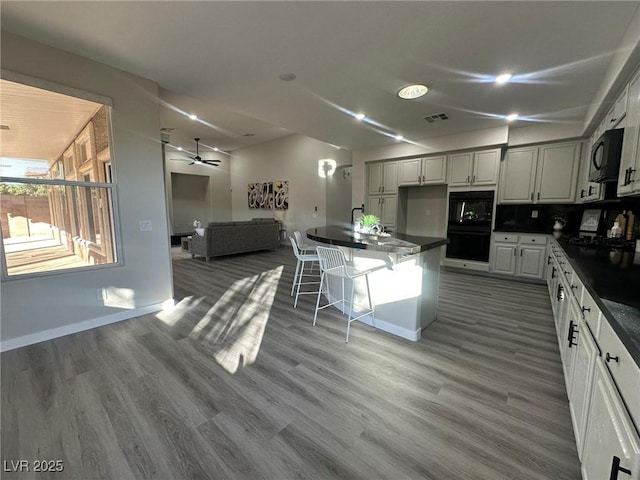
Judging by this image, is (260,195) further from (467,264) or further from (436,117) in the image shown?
(467,264)

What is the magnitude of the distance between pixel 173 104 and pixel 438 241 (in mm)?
5288

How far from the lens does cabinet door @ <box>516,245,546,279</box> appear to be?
4255 millimetres

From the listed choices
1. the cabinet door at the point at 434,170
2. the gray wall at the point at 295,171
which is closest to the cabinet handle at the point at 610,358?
the cabinet door at the point at 434,170

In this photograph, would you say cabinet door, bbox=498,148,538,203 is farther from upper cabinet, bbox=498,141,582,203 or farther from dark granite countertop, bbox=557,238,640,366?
dark granite countertop, bbox=557,238,640,366

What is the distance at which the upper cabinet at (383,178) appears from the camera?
18.7 ft

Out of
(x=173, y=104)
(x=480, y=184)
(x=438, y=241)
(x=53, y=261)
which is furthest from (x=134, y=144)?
(x=480, y=184)

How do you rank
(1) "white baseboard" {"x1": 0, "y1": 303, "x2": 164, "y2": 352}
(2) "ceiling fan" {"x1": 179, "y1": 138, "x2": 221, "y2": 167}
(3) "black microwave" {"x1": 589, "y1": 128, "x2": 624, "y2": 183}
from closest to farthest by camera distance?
1. (3) "black microwave" {"x1": 589, "y1": 128, "x2": 624, "y2": 183}
2. (1) "white baseboard" {"x1": 0, "y1": 303, "x2": 164, "y2": 352}
3. (2) "ceiling fan" {"x1": 179, "y1": 138, "x2": 221, "y2": 167}

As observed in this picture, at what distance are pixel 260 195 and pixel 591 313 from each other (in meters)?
8.47

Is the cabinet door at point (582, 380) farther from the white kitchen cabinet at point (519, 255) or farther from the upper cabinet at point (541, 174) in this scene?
the upper cabinet at point (541, 174)

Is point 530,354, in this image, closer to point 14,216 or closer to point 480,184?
point 480,184

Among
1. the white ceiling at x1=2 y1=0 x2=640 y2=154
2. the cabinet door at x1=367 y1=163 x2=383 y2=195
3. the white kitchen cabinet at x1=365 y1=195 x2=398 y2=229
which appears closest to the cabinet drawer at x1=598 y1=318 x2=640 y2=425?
the white ceiling at x1=2 y1=0 x2=640 y2=154

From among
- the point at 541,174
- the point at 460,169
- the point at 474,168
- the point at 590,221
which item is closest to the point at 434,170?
the point at 460,169

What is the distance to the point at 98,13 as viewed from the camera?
77.0 inches

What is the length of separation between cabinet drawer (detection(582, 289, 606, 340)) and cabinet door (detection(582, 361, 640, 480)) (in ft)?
0.56
